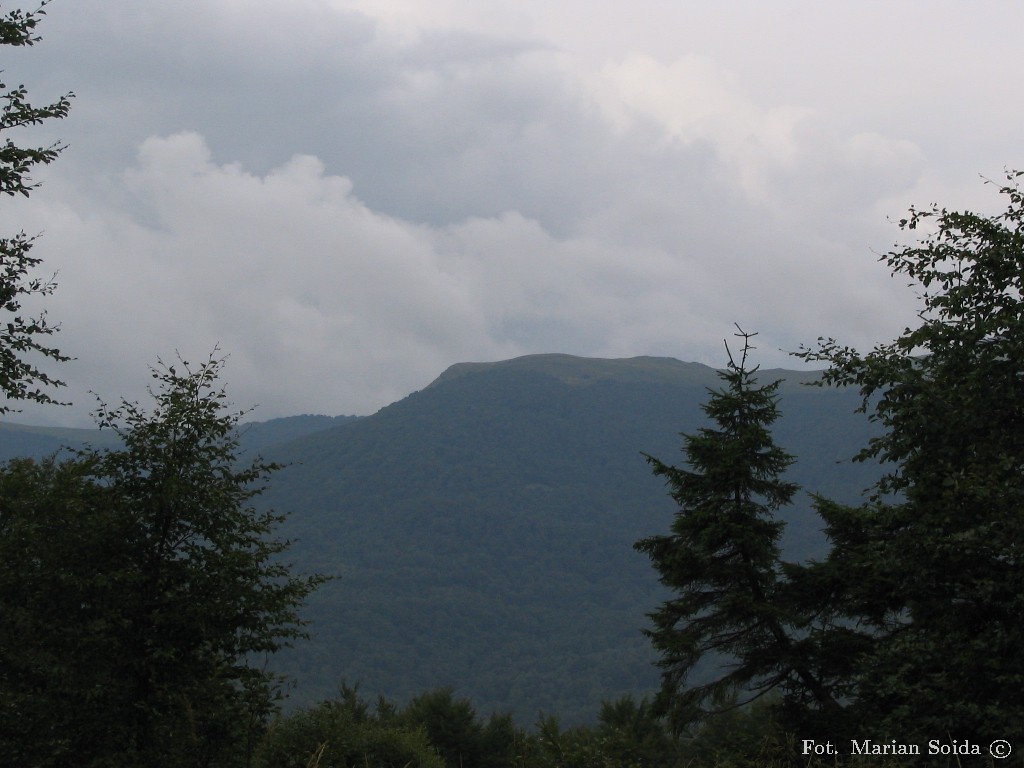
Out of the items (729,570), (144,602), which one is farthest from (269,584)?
(729,570)

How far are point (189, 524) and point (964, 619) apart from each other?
1139 cm

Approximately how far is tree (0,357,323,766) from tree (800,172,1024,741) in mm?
8671

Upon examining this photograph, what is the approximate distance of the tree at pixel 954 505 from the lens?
34.3 feet

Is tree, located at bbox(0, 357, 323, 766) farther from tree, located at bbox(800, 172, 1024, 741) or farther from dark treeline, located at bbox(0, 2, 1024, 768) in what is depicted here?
tree, located at bbox(800, 172, 1024, 741)

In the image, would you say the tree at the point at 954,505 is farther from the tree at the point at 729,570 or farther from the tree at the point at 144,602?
the tree at the point at 144,602

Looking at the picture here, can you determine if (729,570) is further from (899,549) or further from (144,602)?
(144,602)

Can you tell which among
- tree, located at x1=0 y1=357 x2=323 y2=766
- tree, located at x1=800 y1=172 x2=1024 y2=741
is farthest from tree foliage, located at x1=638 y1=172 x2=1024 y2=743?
tree, located at x1=0 y1=357 x2=323 y2=766

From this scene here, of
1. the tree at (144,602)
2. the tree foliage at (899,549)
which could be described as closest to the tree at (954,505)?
the tree foliage at (899,549)

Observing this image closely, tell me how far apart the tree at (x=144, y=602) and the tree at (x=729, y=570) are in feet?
28.4

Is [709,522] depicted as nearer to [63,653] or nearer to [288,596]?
[288,596]

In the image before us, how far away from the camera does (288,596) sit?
14.3m

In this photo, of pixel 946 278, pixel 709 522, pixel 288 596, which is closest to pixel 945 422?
pixel 946 278

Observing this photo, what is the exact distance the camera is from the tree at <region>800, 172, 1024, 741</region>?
10461 mm

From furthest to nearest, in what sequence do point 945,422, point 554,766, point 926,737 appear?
point 945,422
point 926,737
point 554,766
